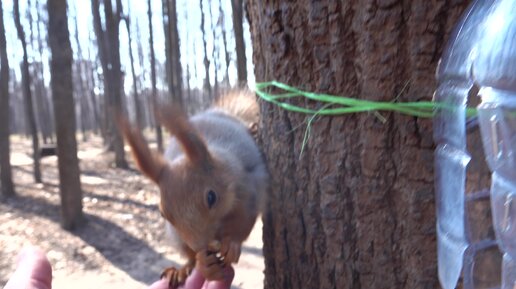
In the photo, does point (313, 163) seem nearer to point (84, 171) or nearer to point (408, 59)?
point (408, 59)

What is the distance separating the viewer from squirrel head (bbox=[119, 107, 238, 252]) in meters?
1.34

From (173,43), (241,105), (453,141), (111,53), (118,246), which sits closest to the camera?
(453,141)

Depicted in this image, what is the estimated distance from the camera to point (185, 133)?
4.37 ft

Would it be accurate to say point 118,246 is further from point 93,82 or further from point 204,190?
point 93,82

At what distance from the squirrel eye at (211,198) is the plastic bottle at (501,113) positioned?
2.51 ft

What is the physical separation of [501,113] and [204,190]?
861mm

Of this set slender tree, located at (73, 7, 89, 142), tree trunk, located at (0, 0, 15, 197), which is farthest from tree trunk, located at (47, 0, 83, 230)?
slender tree, located at (73, 7, 89, 142)

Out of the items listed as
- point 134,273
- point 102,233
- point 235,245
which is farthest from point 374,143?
point 102,233

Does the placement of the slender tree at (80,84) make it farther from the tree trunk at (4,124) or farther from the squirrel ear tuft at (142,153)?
the squirrel ear tuft at (142,153)

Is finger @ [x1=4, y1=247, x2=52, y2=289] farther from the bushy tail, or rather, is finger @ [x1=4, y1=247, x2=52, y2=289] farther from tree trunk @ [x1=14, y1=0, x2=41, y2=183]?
tree trunk @ [x1=14, y1=0, x2=41, y2=183]

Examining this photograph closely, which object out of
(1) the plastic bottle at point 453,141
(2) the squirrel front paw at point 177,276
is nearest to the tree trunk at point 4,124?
(2) the squirrel front paw at point 177,276

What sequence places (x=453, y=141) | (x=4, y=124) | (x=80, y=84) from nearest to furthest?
(x=453, y=141) → (x=4, y=124) → (x=80, y=84)

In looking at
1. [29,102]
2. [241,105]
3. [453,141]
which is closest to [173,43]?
[29,102]

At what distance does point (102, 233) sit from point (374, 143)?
5103mm
